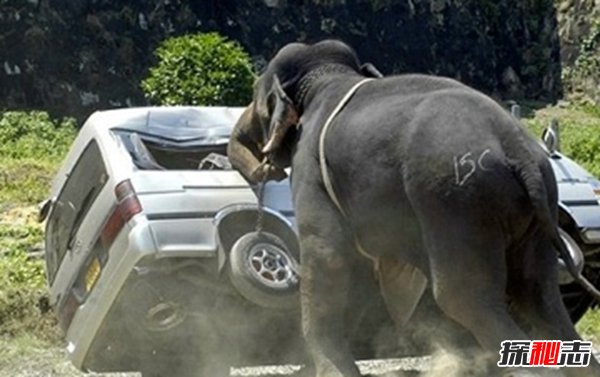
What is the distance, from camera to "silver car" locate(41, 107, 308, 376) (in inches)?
311

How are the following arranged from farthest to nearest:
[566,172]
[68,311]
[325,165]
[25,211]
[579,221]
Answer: [25,211]
[566,172]
[579,221]
[68,311]
[325,165]

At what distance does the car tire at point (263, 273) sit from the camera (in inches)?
309

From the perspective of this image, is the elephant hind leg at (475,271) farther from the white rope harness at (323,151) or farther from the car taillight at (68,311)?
the car taillight at (68,311)

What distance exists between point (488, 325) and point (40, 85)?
1578 centimetres

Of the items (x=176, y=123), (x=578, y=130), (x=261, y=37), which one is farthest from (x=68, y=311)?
(x=261, y=37)

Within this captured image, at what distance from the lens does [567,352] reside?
654 centimetres

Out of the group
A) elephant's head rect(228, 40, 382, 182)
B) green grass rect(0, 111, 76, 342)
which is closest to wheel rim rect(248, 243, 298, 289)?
elephant's head rect(228, 40, 382, 182)

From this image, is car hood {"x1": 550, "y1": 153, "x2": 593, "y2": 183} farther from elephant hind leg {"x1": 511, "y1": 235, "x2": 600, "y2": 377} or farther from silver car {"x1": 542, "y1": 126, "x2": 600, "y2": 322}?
elephant hind leg {"x1": 511, "y1": 235, "x2": 600, "y2": 377}

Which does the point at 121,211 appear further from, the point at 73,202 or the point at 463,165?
Answer: the point at 463,165

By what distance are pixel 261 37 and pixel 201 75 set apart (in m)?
4.60

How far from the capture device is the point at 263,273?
789 cm

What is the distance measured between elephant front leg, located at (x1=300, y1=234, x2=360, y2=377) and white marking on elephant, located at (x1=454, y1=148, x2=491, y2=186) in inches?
34.5

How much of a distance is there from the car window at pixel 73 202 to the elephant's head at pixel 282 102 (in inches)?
33.9

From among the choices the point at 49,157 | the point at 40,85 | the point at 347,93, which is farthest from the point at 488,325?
the point at 40,85
